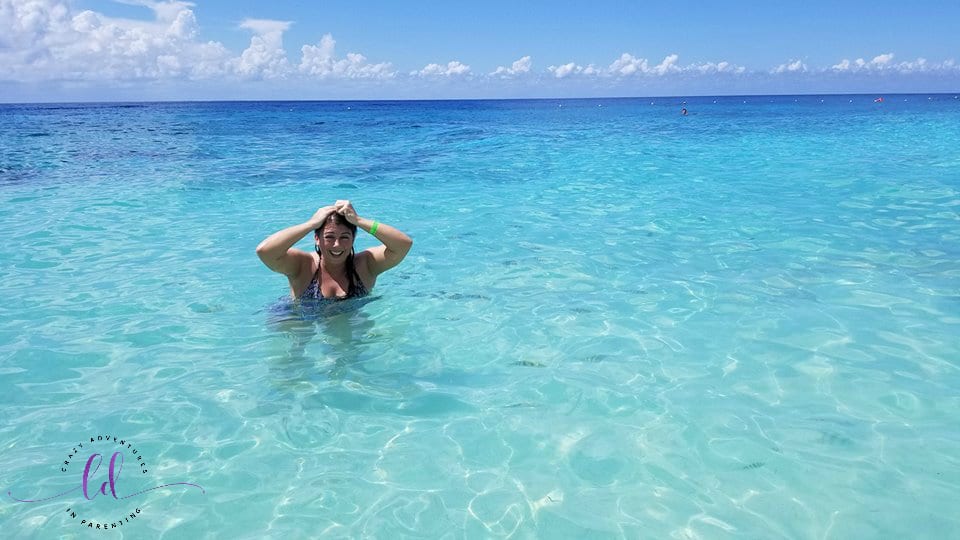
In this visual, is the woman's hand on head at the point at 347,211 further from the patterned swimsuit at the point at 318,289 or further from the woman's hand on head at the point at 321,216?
the patterned swimsuit at the point at 318,289

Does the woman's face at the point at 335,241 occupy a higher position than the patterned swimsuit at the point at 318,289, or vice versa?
the woman's face at the point at 335,241

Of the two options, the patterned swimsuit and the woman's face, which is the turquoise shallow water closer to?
the patterned swimsuit

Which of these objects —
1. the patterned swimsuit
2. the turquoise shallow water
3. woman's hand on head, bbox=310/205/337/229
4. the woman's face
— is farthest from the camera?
the patterned swimsuit

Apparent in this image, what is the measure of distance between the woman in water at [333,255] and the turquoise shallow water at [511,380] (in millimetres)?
250

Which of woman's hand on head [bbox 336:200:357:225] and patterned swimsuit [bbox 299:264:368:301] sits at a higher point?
woman's hand on head [bbox 336:200:357:225]

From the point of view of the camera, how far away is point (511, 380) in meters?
4.45

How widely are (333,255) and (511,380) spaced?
176 cm

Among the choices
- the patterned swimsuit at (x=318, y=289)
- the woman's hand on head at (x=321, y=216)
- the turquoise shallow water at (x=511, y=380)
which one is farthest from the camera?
the patterned swimsuit at (x=318, y=289)

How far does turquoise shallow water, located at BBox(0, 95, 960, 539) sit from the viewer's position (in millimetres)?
3084

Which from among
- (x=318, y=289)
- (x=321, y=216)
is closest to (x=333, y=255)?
(x=318, y=289)

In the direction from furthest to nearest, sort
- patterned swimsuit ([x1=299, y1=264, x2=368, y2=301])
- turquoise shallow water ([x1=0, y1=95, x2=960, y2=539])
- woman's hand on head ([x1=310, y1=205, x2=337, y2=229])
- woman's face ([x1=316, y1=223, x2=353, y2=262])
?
patterned swimsuit ([x1=299, y1=264, x2=368, y2=301]) → woman's face ([x1=316, y1=223, x2=353, y2=262]) → woman's hand on head ([x1=310, y1=205, x2=337, y2=229]) → turquoise shallow water ([x1=0, y1=95, x2=960, y2=539])

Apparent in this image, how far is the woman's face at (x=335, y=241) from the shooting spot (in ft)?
15.4

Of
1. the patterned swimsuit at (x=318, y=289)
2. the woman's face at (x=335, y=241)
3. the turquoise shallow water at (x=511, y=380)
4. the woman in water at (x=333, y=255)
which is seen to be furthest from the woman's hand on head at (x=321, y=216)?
the turquoise shallow water at (x=511, y=380)

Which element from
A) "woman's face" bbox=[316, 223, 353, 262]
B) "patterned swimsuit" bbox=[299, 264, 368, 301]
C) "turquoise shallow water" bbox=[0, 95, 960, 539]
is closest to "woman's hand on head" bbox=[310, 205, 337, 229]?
"woman's face" bbox=[316, 223, 353, 262]
